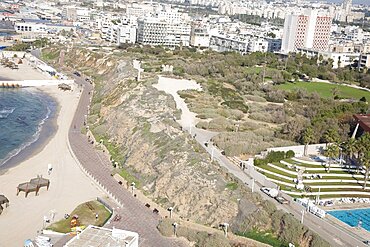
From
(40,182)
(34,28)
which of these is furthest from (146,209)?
(34,28)

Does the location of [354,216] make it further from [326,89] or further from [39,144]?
[326,89]

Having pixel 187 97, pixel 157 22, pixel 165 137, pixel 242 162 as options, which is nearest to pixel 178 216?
pixel 242 162

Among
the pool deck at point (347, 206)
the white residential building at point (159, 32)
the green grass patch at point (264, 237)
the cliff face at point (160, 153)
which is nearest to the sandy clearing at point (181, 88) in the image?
the cliff face at point (160, 153)

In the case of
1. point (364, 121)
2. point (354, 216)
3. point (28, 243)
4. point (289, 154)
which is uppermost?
point (364, 121)

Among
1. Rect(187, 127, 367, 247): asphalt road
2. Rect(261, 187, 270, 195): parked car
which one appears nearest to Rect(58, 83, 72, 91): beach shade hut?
Rect(187, 127, 367, 247): asphalt road

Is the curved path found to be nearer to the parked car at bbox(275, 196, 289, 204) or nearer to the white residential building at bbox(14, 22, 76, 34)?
the parked car at bbox(275, 196, 289, 204)

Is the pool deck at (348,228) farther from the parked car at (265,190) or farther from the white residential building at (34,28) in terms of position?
the white residential building at (34,28)
